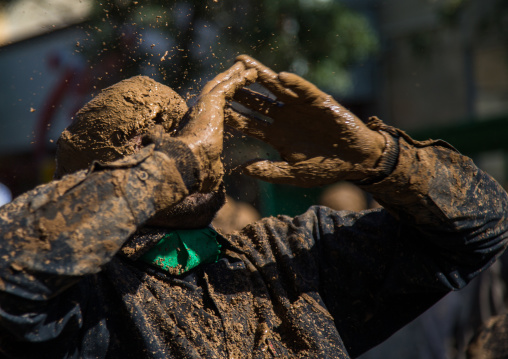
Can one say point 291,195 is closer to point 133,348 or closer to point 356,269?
point 356,269

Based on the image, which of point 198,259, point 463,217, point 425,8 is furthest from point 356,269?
point 425,8

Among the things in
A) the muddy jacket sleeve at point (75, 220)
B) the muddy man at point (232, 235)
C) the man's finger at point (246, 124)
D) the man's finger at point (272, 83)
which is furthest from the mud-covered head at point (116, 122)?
the muddy jacket sleeve at point (75, 220)

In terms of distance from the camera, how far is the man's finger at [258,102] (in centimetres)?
206

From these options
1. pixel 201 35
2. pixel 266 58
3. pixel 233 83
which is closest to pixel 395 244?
pixel 233 83

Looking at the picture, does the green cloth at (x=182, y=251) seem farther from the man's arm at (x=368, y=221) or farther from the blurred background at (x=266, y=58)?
the blurred background at (x=266, y=58)

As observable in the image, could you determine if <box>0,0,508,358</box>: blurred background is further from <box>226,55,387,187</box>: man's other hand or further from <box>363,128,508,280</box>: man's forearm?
<box>363,128,508,280</box>: man's forearm

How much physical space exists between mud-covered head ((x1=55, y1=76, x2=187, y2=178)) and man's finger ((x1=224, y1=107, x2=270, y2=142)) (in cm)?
28

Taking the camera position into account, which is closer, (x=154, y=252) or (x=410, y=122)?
(x=154, y=252)

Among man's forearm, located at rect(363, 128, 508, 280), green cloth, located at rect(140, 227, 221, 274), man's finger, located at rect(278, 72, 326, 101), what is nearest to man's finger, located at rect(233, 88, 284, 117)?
man's finger, located at rect(278, 72, 326, 101)

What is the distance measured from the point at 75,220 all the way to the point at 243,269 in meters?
0.83

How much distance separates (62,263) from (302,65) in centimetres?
499

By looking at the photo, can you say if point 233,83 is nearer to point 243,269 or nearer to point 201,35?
point 243,269

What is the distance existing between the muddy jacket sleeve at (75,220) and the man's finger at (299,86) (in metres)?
0.53

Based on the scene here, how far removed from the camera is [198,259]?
215cm
